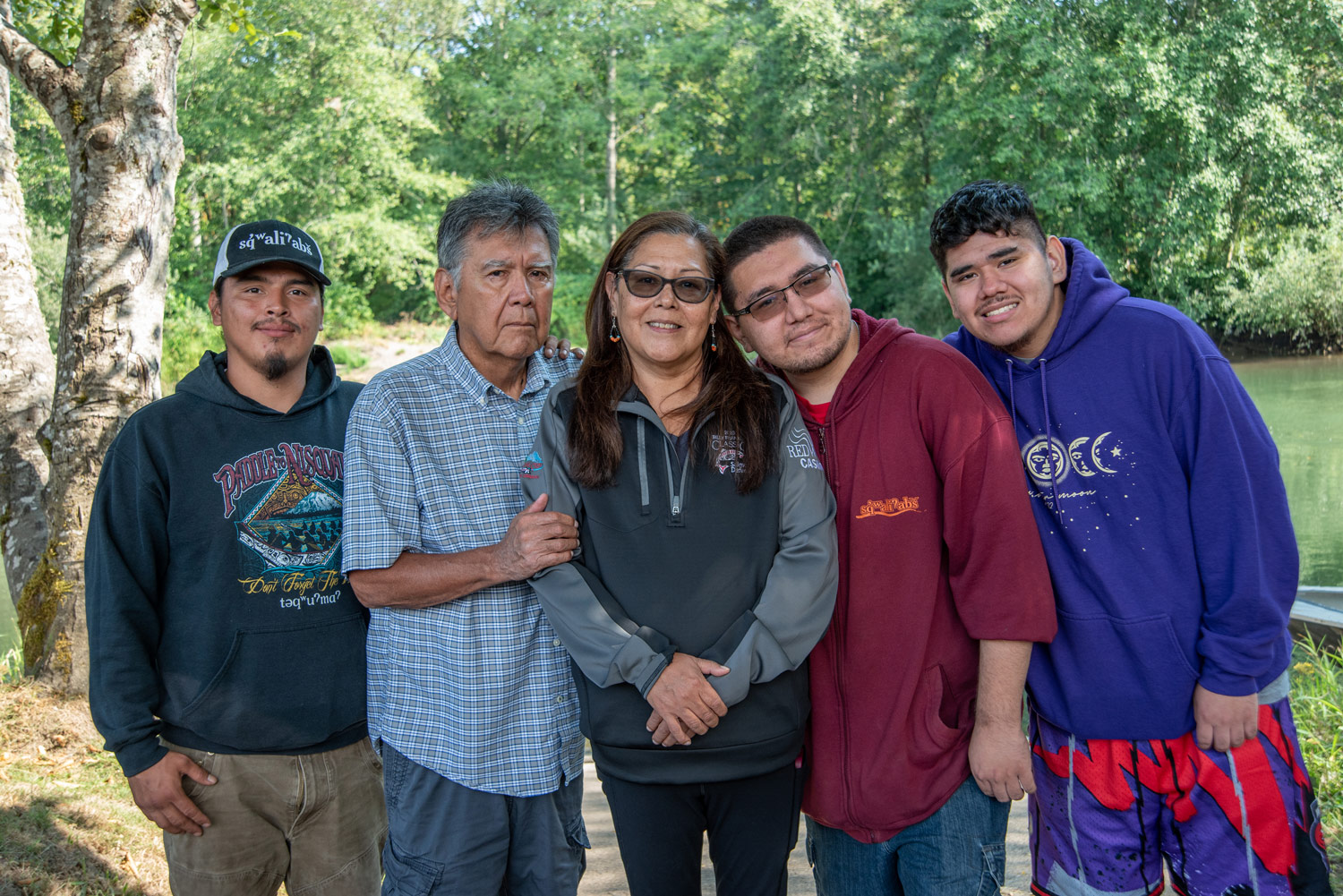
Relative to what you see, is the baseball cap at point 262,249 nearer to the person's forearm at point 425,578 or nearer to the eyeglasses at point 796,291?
the person's forearm at point 425,578

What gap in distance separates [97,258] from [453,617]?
3032mm

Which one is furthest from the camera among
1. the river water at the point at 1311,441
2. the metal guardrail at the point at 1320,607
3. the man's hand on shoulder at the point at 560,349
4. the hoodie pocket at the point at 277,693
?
the river water at the point at 1311,441

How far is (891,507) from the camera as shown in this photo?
2197 mm

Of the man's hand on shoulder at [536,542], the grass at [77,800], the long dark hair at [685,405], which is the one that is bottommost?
the grass at [77,800]

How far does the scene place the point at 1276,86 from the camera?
16484mm

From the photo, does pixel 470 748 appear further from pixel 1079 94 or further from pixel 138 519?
pixel 1079 94

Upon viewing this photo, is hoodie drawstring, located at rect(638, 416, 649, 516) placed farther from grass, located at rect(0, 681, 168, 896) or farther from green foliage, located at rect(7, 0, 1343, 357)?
green foliage, located at rect(7, 0, 1343, 357)

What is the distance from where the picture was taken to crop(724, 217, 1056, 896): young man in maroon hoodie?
2.14 meters

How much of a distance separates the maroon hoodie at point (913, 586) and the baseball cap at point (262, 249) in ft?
4.88

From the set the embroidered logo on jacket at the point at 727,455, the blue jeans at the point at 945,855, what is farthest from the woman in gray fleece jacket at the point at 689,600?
the blue jeans at the point at 945,855

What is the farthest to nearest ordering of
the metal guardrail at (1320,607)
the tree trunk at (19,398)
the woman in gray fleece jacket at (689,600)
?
1. the metal guardrail at (1320,607)
2. the tree trunk at (19,398)
3. the woman in gray fleece jacket at (689,600)

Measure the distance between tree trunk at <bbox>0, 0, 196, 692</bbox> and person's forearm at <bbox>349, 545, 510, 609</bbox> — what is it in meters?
2.54

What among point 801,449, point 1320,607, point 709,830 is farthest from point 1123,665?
point 1320,607

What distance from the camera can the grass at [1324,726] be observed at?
137 inches
